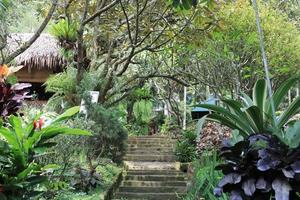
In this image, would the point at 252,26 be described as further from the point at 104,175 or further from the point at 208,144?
the point at 104,175

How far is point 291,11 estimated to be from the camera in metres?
12.1

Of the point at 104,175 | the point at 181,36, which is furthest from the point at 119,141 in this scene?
the point at 181,36

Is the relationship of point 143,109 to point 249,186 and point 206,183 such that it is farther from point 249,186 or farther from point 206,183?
point 249,186

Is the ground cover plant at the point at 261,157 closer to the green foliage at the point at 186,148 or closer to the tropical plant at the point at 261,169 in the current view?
the tropical plant at the point at 261,169

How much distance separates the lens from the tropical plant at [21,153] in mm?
2988

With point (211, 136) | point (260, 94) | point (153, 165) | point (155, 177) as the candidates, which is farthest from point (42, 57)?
point (260, 94)

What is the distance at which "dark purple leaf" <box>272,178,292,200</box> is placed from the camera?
2.12 meters

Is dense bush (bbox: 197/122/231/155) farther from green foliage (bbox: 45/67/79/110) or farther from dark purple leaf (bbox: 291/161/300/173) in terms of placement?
dark purple leaf (bbox: 291/161/300/173)

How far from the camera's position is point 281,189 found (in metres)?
2.15

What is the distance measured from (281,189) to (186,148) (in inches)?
273

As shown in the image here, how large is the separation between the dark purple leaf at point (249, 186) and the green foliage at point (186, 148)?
21.5ft

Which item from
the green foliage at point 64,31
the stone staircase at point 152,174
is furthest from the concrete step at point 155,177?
the green foliage at point 64,31

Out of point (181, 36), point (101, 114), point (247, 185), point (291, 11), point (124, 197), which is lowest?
point (124, 197)

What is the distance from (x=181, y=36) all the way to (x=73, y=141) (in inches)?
123
